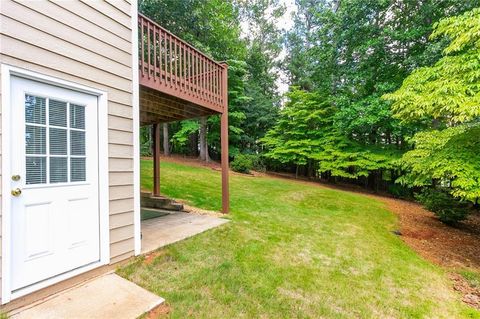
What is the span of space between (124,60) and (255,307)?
10.3 ft

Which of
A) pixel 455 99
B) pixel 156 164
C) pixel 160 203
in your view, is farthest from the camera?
pixel 156 164

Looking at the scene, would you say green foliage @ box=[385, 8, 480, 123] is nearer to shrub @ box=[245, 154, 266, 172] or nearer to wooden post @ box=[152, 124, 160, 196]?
wooden post @ box=[152, 124, 160, 196]

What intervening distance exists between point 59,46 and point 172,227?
3.05 meters

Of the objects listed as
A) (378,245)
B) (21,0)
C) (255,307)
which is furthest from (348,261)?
(21,0)

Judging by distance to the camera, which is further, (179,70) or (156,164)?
(156,164)

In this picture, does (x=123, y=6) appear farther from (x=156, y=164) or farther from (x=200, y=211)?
(x=156, y=164)

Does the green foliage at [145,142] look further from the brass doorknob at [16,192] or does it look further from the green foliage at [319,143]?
the brass doorknob at [16,192]

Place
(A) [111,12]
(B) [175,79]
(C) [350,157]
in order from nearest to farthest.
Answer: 1. (A) [111,12]
2. (B) [175,79]
3. (C) [350,157]

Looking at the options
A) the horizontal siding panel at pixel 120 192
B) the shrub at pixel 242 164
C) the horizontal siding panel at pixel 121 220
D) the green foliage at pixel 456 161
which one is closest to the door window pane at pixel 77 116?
the horizontal siding panel at pixel 120 192

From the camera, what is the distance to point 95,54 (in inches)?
104

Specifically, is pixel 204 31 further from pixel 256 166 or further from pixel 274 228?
pixel 274 228

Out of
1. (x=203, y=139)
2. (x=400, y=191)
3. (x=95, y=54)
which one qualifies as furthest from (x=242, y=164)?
(x=95, y=54)

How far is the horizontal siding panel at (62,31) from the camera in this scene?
2045 millimetres

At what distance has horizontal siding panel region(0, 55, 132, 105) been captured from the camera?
204 centimetres
